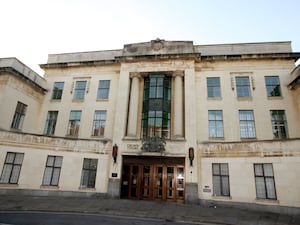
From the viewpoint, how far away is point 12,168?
15750mm

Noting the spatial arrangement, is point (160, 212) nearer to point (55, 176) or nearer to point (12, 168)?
point (55, 176)

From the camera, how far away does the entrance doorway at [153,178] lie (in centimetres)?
1669

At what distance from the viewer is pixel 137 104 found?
19.7 meters

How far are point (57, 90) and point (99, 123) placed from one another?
705cm

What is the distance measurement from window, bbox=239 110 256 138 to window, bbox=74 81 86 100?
17.2 metres

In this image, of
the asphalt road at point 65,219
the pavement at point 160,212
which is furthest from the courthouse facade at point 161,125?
the asphalt road at point 65,219

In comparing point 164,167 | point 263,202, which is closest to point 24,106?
point 164,167

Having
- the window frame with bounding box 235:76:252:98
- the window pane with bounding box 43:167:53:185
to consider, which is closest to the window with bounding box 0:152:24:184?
the window pane with bounding box 43:167:53:185

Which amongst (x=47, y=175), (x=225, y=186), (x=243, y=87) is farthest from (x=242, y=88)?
(x=47, y=175)

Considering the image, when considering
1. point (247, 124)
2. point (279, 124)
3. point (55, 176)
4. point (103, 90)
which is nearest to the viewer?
point (55, 176)

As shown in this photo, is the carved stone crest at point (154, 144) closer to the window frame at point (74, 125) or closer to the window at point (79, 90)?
the window frame at point (74, 125)

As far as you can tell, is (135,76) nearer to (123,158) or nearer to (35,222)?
(123,158)

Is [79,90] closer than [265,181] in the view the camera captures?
No

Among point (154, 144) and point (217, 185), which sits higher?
point (154, 144)
